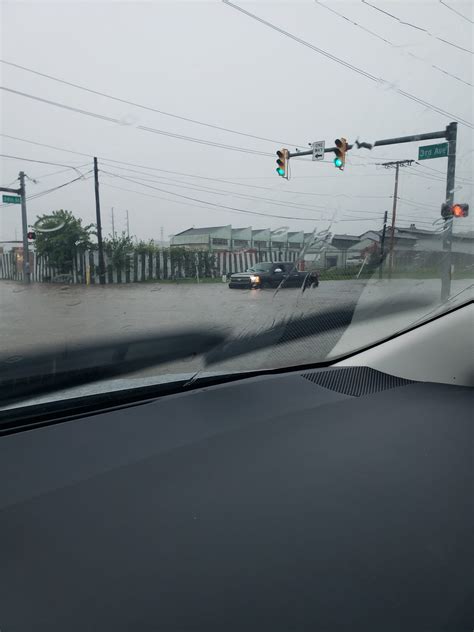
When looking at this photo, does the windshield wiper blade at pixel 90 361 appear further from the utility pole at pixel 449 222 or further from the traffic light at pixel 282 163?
the utility pole at pixel 449 222

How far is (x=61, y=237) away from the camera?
211 centimetres

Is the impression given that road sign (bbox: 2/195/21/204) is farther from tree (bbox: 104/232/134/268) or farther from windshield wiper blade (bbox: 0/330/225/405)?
windshield wiper blade (bbox: 0/330/225/405)

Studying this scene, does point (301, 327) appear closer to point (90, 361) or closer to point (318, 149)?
point (318, 149)

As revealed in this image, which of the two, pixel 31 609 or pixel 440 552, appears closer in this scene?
pixel 31 609

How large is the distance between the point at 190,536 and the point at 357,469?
2.58ft

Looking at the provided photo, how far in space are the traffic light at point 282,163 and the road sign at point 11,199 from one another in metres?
1.24

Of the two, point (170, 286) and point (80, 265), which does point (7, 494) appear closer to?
point (80, 265)

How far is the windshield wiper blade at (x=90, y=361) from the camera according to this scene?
195 centimetres

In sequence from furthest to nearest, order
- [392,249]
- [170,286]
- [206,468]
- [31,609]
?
[392,249], [170,286], [206,468], [31,609]

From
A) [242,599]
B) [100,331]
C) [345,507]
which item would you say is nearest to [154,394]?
[100,331]

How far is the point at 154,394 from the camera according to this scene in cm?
229

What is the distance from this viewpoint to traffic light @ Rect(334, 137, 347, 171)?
264 cm

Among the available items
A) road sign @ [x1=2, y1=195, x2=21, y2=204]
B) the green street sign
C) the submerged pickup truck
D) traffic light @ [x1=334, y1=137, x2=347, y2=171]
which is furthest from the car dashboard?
the green street sign

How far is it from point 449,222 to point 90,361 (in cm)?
234
